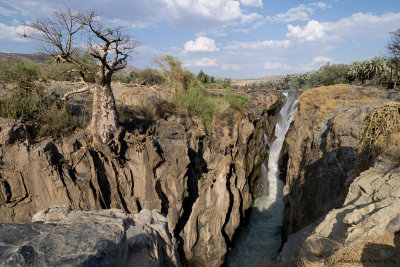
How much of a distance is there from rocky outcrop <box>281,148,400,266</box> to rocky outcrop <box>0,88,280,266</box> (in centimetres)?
521

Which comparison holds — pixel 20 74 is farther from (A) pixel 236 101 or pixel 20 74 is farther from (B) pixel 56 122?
(A) pixel 236 101

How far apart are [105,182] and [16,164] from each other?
227 cm

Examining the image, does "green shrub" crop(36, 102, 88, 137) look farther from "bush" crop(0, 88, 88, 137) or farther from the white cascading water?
the white cascading water

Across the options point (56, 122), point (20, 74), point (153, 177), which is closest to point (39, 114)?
point (56, 122)

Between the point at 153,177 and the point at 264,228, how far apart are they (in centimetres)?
794

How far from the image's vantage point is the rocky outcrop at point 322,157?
275 inches

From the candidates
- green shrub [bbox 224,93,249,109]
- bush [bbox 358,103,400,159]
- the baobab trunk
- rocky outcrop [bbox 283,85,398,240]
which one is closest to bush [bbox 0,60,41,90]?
the baobab trunk

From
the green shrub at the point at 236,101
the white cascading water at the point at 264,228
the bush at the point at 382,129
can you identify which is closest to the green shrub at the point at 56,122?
the bush at the point at 382,129

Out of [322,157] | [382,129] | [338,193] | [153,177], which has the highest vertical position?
[382,129]

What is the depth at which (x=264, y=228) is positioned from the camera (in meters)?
12.3

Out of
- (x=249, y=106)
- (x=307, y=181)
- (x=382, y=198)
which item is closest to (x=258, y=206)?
(x=307, y=181)

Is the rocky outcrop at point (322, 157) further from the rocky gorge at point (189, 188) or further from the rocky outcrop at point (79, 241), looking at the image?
the rocky outcrop at point (79, 241)

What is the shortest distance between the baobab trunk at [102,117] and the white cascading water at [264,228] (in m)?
7.48

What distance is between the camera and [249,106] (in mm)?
15586
